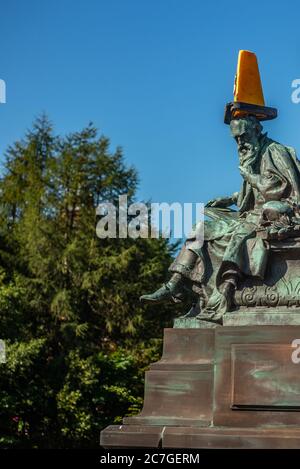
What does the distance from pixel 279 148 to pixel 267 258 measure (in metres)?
1.69

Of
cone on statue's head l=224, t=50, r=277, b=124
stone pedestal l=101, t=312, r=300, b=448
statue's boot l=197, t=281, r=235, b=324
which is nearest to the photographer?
stone pedestal l=101, t=312, r=300, b=448

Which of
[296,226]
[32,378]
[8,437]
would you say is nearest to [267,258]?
[296,226]

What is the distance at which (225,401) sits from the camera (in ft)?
32.7

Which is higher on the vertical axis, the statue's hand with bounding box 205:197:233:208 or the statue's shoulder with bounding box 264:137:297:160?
the statue's shoulder with bounding box 264:137:297:160

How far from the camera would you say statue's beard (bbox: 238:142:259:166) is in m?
11.7

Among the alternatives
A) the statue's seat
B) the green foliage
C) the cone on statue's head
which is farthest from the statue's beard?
the green foliage

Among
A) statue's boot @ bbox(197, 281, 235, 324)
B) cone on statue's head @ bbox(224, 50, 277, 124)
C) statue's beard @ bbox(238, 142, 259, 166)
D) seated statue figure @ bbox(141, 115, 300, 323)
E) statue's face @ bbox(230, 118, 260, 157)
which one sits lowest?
statue's boot @ bbox(197, 281, 235, 324)

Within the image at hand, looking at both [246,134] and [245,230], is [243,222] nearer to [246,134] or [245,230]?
[245,230]

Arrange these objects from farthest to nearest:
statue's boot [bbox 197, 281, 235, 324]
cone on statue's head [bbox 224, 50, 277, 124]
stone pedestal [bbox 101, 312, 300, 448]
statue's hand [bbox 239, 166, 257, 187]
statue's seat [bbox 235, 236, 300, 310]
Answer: cone on statue's head [bbox 224, 50, 277, 124], statue's hand [bbox 239, 166, 257, 187], statue's boot [bbox 197, 281, 235, 324], statue's seat [bbox 235, 236, 300, 310], stone pedestal [bbox 101, 312, 300, 448]

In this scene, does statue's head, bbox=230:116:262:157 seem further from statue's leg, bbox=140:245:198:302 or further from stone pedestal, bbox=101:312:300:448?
stone pedestal, bbox=101:312:300:448

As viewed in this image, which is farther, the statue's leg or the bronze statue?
the statue's leg

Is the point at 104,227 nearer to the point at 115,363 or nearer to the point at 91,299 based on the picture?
the point at 91,299

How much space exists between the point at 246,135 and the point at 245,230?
146cm

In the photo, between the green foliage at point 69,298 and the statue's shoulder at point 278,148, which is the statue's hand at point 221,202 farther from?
the green foliage at point 69,298
